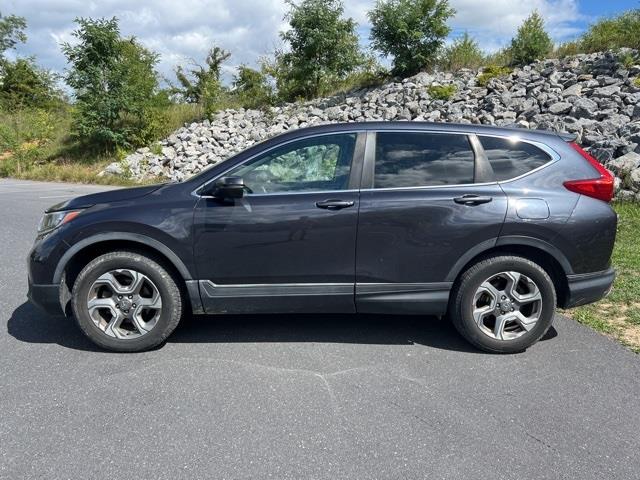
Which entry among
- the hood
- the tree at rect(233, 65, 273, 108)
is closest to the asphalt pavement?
the hood

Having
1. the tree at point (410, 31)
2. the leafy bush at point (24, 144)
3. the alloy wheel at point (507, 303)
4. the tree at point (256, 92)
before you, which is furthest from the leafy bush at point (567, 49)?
the leafy bush at point (24, 144)

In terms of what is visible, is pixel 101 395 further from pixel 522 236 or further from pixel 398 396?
pixel 522 236

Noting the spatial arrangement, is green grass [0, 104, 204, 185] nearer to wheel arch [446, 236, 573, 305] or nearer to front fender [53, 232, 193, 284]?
front fender [53, 232, 193, 284]

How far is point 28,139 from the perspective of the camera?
22.5 m

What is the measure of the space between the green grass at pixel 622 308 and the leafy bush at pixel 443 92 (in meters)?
11.5

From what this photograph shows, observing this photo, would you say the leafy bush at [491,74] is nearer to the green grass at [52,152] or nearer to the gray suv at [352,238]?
the green grass at [52,152]

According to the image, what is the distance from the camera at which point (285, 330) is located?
13.8 ft

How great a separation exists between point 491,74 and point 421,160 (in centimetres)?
1588

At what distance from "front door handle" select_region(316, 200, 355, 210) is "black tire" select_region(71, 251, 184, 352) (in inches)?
51.5

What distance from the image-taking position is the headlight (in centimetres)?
377

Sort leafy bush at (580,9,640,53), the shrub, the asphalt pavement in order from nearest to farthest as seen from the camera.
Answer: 1. the asphalt pavement
2. the shrub
3. leafy bush at (580,9,640,53)

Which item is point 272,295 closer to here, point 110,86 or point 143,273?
point 143,273

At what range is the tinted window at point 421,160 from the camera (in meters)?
3.76

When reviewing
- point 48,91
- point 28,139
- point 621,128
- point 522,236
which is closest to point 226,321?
point 522,236
